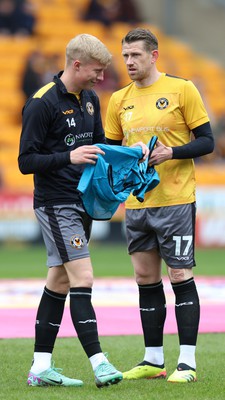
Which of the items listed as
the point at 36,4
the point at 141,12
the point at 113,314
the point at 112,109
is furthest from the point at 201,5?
the point at 112,109

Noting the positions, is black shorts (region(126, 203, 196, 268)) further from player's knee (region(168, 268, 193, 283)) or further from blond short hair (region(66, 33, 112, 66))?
blond short hair (region(66, 33, 112, 66))

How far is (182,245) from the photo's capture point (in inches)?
259

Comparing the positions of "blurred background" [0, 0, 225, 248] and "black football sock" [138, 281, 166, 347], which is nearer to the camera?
"black football sock" [138, 281, 166, 347]

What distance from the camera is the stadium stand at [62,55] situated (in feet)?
72.1

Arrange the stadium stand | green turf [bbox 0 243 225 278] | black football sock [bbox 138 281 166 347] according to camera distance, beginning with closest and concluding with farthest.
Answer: black football sock [bbox 138 281 166 347] → green turf [bbox 0 243 225 278] → the stadium stand

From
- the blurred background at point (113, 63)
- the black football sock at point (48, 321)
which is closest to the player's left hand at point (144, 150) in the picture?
the black football sock at point (48, 321)

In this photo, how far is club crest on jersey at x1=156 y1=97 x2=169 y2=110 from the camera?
663 cm

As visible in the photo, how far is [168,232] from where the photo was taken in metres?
6.58

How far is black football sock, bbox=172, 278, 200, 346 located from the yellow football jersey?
583mm

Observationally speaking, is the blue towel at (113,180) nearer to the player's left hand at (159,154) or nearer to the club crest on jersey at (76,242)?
the player's left hand at (159,154)

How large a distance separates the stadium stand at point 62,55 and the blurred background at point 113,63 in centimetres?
2

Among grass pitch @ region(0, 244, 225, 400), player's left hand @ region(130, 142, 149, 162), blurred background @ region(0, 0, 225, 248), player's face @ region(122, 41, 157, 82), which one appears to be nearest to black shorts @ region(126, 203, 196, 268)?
player's left hand @ region(130, 142, 149, 162)

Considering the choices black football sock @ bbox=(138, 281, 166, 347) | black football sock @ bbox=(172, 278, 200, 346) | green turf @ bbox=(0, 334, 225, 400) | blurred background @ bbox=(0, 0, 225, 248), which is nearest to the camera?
green turf @ bbox=(0, 334, 225, 400)

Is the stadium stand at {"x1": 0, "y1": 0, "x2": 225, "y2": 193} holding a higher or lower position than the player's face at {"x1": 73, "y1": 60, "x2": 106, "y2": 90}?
higher
